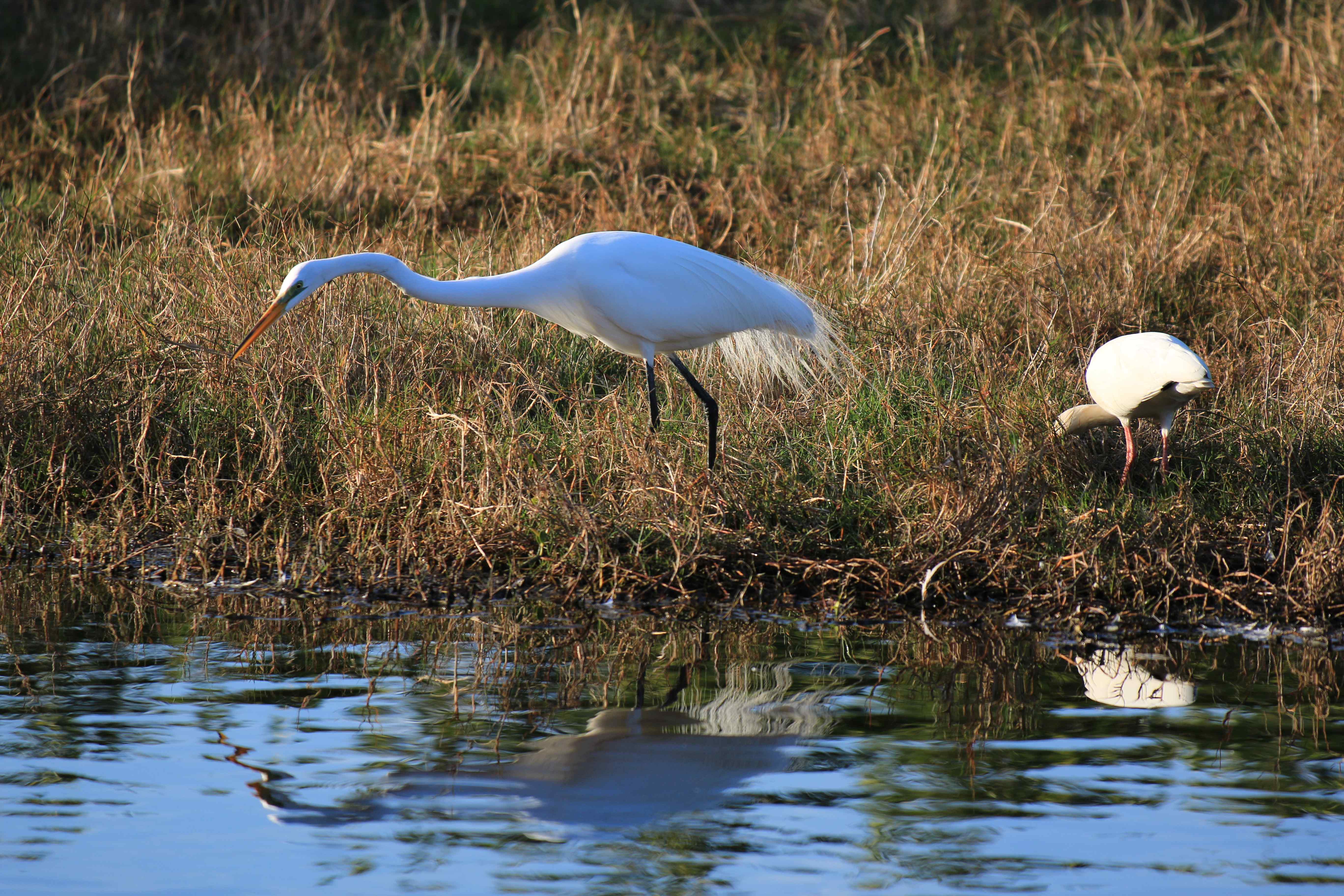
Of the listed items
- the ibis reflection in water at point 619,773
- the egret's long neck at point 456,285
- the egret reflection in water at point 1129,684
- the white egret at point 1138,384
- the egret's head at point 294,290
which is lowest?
the ibis reflection in water at point 619,773

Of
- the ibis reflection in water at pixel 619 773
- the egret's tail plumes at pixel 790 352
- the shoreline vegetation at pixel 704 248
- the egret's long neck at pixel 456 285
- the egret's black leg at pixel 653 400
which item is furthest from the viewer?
the egret's tail plumes at pixel 790 352

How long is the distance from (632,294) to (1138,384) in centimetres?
161

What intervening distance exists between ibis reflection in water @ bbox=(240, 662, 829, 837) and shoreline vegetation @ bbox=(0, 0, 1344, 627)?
87 cm

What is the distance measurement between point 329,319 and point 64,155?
3536 millimetres

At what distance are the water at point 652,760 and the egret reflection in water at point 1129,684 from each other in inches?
0.5

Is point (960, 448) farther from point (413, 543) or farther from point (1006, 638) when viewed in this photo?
point (413, 543)

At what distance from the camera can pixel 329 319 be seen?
5648mm

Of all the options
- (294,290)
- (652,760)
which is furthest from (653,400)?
(652,760)

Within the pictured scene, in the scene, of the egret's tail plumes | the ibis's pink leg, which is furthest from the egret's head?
the ibis's pink leg

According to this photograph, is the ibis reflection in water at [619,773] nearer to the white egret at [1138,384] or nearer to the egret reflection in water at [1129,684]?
the egret reflection in water at [1129,684]

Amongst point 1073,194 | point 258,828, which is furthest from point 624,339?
point 1073,194

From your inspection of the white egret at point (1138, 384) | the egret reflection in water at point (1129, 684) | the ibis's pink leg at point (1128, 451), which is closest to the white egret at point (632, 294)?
the white egret at point (1138, 384)

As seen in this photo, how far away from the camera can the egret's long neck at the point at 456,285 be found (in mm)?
4527

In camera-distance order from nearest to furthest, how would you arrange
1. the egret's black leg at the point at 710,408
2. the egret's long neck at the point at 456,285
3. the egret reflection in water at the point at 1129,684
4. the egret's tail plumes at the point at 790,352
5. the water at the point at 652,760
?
1. the water at the point at 652,760
2. the egret reflection in water at the point at 1129,684
3. the egret's long neck at the point at 456,285
4. the egret's black leg at the point at 710,408
5. the egret's tail plumes at the point at 790,352
